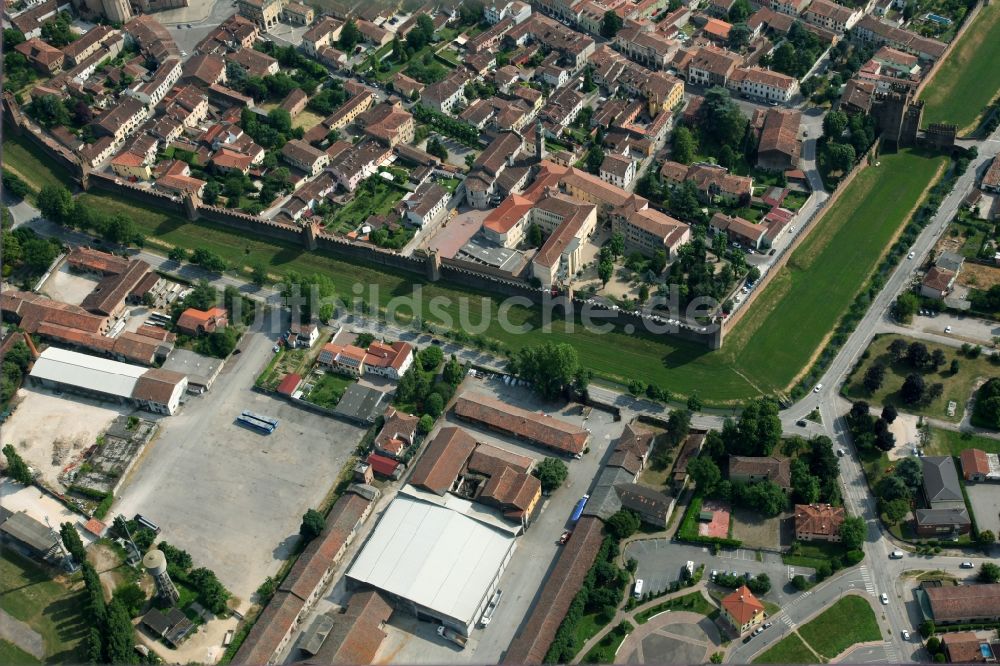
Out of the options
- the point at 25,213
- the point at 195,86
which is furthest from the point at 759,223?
the point at 25,213

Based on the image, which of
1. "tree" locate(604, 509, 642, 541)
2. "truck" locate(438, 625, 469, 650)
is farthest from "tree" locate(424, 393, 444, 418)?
"truck" locate(438, 625, 469, 650)

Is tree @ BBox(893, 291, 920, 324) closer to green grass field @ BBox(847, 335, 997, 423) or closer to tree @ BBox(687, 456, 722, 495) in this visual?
green grass field @ BBox(847, 335, 997, 423)

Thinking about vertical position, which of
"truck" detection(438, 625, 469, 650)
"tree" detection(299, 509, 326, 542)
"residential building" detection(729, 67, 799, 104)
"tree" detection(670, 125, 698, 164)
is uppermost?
"residential building" detection(729, 67, 799, 104)

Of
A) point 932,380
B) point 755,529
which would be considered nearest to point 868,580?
point 755,529

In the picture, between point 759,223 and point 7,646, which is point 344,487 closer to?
point 7,646

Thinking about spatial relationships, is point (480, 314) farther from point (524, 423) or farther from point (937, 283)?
point (937, 283)
